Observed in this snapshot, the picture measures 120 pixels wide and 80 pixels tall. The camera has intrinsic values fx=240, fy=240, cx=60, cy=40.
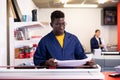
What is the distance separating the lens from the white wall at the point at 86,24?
11.5 meters

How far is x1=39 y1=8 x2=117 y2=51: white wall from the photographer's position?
11.5 m

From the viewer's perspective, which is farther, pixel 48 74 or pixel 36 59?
pixel 36 59

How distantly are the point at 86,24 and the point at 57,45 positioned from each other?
9.05 meters

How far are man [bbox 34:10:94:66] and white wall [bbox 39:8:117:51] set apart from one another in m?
8.90

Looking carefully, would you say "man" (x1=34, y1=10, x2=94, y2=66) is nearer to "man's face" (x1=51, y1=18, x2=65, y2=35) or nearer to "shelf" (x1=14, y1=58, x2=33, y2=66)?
"man's face" (x1=51, y1=18, x2=65, y2=35)

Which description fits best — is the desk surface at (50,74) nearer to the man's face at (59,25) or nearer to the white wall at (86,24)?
the man's face at (59,25)

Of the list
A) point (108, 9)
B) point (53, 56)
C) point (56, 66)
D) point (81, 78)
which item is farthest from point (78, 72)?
point (108, 9)

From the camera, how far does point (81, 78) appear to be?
1.67 m

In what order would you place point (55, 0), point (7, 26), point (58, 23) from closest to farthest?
1. point (58, 23)
2. point (7, 26)
3. point (55, 0)

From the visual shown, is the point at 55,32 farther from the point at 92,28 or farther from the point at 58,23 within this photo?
the point at 92,28

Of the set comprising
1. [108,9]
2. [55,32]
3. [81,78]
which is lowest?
[81,78]

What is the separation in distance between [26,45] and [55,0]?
516cm

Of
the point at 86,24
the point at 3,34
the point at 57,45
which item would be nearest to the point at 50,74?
the point at 57,45

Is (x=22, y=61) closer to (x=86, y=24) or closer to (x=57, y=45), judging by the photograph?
(x=57, y=45)
